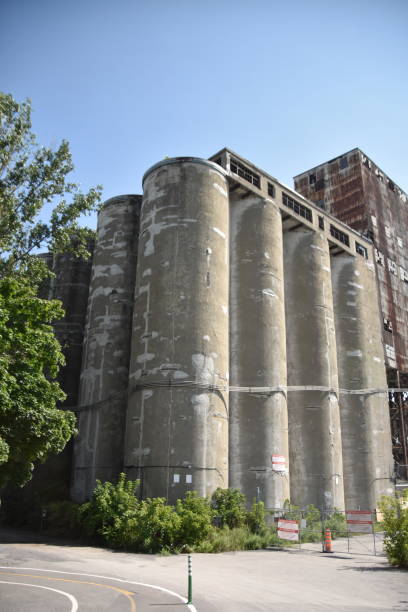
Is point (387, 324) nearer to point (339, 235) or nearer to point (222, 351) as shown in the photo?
point (339, 235)

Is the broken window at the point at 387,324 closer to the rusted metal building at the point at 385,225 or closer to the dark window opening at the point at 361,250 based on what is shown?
the rusted metal building at the point at 385,225

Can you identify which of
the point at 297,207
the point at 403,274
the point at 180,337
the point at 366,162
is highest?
the point at 366,162

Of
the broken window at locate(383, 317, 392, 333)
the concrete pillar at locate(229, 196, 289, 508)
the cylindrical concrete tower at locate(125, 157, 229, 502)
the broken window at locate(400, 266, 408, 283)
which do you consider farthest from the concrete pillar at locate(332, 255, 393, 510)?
the cylindrical concrete tower at locate(125, 157, 229, 502)

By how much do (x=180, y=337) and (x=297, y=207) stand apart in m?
16.4

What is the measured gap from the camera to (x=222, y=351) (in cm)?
2488

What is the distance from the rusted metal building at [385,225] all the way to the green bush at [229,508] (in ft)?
76.2

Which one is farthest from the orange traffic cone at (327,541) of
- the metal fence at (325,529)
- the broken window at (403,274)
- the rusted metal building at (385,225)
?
the broken window at (403,274)

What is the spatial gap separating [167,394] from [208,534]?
6.56m

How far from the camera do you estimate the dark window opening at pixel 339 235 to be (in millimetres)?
38906

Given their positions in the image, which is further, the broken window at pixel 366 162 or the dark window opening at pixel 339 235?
the broken window at pixel 366 162

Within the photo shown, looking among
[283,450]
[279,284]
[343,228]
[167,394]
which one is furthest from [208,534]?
[343,228]

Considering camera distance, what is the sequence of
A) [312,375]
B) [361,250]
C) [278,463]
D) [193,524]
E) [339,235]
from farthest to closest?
1. [361,250]
2. [339,235]
3. [312,375]
4. [278,463]
5. [193,524]

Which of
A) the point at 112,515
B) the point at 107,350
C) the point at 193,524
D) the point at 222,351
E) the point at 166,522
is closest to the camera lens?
the point at 166,522

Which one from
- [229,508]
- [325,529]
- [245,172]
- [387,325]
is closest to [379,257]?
[387,325]
